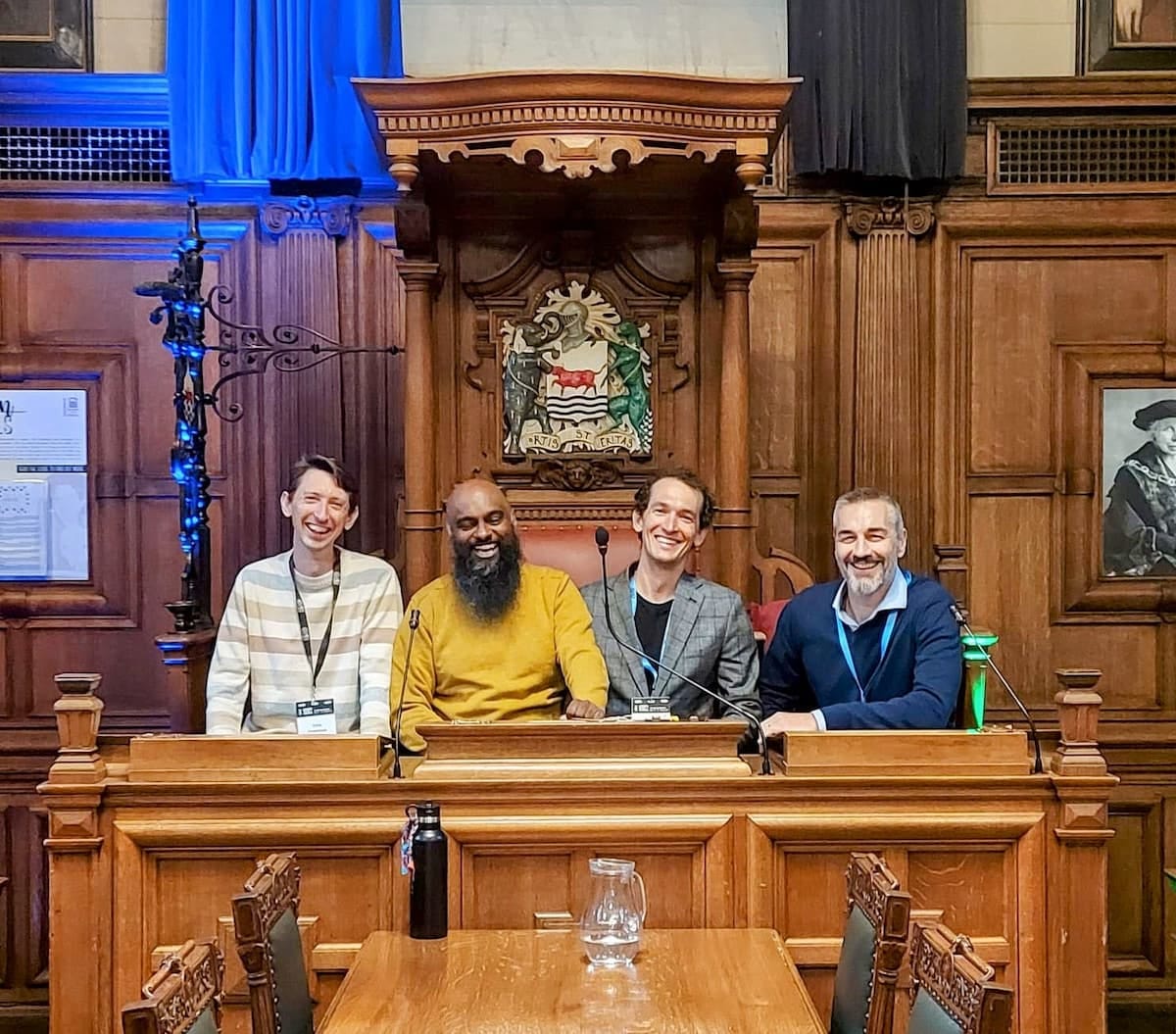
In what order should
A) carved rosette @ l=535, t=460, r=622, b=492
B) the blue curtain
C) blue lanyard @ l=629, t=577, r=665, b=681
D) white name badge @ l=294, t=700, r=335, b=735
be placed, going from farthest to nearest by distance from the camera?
the blue curtain < carved rosette @ l=535, t=460, r=622, b=492 < blue lanyard @ l=629, t=577, r=665, b=681 < white name badge @ l=294, t=700, r=335, b=735

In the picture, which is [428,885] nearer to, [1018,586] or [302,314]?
[302,314]

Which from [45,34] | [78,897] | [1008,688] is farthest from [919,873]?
[45,34]

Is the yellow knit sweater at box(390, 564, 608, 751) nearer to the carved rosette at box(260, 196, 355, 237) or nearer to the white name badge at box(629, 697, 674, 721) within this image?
the white name badge at box(629, 697, 674, 721)

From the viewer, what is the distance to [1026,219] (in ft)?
15.8

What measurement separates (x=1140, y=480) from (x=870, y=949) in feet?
10.4

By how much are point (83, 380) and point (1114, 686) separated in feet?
12.8

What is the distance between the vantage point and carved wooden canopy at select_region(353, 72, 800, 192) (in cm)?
379

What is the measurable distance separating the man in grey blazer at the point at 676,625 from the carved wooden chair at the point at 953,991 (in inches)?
58.1

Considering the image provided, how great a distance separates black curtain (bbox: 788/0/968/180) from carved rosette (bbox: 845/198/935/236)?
13 cm

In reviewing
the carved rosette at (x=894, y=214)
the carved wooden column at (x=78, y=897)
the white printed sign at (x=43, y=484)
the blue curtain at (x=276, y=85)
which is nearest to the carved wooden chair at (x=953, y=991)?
the carved wooden column at (x=78, y=897)

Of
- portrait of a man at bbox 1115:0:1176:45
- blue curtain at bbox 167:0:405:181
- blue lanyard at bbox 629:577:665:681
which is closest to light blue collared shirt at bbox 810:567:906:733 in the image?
blue lanyard at bbox 629:577:665:681

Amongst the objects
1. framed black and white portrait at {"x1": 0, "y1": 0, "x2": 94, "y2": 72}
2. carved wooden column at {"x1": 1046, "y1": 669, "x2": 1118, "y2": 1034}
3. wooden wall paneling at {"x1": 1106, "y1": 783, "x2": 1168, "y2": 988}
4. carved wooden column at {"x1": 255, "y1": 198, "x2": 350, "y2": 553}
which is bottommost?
wooden wall paneling at {"x1": 1106, "y1": 783, "x2": 1168, "y2": 988}

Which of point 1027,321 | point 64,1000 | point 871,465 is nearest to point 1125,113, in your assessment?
point 1027,321

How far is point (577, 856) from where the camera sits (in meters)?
2.85
